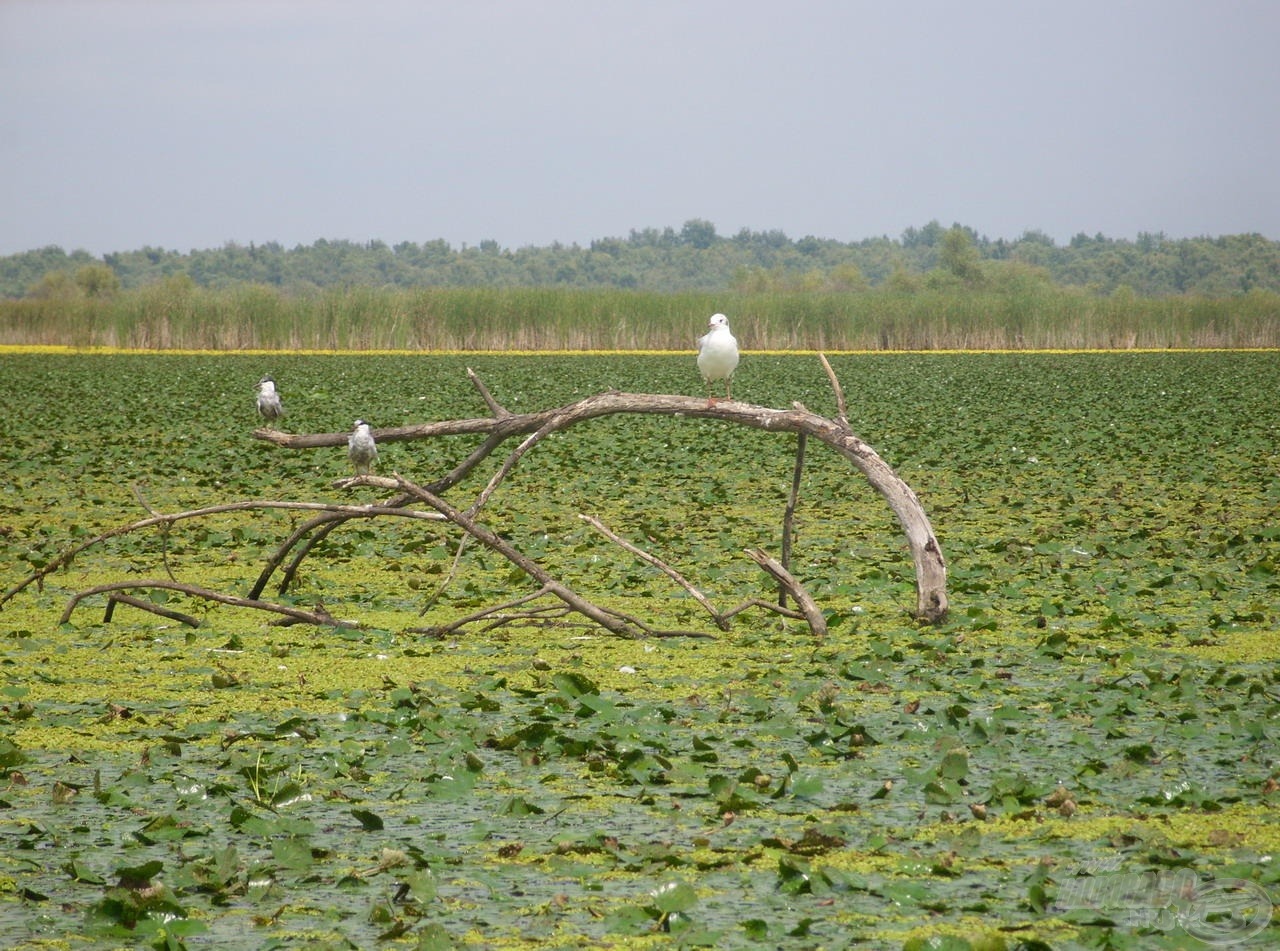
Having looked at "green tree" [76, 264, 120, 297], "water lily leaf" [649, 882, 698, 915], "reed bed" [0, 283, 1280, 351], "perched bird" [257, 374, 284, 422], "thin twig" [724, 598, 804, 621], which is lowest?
"water lily leaf" [649, 882, 698, 915]

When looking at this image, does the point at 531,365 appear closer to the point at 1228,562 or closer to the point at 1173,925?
the point at 1228,562

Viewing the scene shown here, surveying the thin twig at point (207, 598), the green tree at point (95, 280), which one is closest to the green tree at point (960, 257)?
the green tree at point (95, 280)

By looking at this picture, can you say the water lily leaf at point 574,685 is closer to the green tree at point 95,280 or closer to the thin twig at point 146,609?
the thin twig at point 146,609

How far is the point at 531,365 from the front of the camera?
3378cm

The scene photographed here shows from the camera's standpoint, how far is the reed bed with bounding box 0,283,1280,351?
4300 centimetres

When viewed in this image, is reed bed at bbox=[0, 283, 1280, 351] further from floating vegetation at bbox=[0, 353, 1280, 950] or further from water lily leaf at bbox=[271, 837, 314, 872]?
water lily leaf at bbox=[271, 837, 314, 872]

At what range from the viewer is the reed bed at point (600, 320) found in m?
43.0

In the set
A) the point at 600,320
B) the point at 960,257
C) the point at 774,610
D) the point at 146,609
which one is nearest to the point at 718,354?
the point at 774,610

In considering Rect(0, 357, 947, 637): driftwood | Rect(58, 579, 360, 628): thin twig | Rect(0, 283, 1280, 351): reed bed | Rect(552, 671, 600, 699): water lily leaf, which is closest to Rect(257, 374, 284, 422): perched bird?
Rect(0, 357, 947, 637): driftwood

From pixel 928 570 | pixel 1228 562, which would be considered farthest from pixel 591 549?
pixel 1228 562

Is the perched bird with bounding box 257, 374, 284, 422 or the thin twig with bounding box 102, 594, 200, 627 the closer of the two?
the thin twig with bounding box 102, 594, 200, 627

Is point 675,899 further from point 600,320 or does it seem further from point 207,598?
point 600,320

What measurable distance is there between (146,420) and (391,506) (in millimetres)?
12424

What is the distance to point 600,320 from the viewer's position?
44.9 m
